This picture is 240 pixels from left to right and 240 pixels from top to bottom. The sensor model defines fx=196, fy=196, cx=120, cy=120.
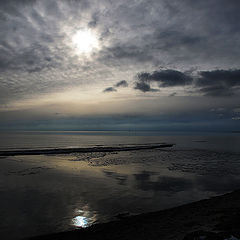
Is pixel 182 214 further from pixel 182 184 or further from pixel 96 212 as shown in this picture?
pixel 182 184

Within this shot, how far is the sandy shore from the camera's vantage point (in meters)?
9.02

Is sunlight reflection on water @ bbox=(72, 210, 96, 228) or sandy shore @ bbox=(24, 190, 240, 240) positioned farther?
sunlight reflection on water @ bbox=(72, 210, 96, 228)

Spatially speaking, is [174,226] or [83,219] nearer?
[174,226]

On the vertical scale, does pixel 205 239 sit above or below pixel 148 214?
above

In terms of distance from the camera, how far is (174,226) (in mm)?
10461

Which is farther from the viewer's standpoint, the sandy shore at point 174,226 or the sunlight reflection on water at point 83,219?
the sunlight reflection on water at point 83,219

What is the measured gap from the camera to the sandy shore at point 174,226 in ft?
29.6

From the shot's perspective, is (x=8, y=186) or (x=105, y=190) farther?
(x=8, y=186)

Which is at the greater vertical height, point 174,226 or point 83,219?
point 174,226

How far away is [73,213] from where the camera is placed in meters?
13.1

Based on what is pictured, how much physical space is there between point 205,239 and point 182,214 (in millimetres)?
4511

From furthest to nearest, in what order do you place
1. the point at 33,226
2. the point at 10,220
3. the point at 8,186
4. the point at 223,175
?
the point at 223,175, the point at 8,186, the point at 10,220, the point at 33,226

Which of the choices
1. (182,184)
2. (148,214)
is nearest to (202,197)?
(182,184)

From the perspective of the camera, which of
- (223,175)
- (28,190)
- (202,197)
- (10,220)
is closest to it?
(10,220)
